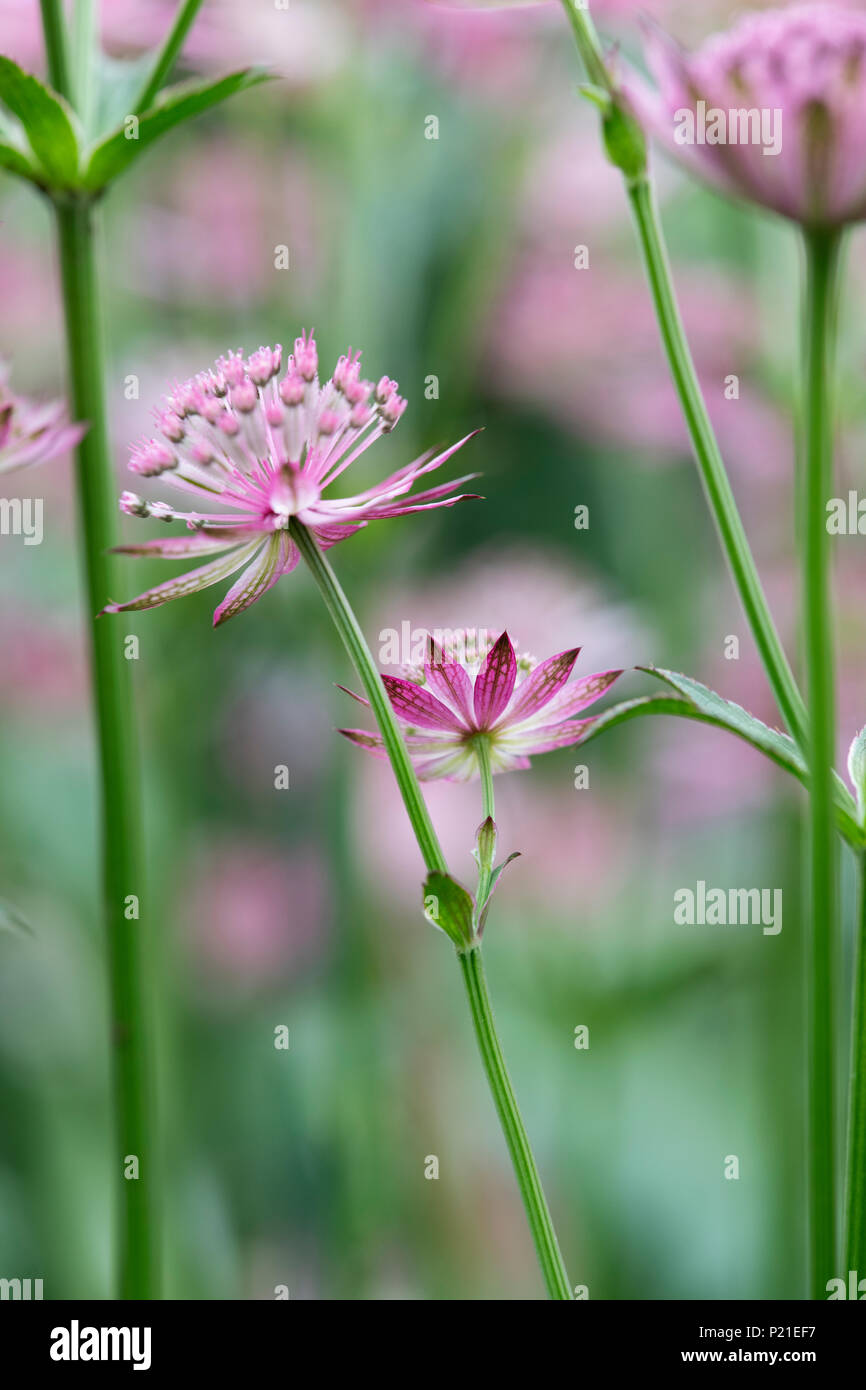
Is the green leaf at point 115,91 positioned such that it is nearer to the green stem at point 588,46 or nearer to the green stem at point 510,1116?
the green stem at point 588,46

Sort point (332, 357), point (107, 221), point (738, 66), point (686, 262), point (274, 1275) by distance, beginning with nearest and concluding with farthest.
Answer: point (738, 66), point (332, 357), point (274, 1275), point (107, 221), point (686, 262)

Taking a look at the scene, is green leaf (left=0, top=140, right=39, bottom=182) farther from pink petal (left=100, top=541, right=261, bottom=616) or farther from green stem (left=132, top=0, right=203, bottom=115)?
pink petal (left=100, top=541, right=261, bottom=616)

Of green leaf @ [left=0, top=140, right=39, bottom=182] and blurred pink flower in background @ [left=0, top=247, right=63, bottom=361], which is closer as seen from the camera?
green leaf @ [left=0, top=140, right=39, bottom=182]

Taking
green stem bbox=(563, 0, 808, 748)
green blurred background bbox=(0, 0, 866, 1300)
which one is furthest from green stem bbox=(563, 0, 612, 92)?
green blurred background bbox=(0, 0, 866, 1300)

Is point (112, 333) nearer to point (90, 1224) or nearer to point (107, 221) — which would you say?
point (107, 221)

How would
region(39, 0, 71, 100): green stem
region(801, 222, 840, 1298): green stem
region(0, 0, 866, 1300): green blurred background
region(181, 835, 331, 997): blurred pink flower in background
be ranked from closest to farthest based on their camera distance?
region(801, 222, 840, 1298): green stem
region(39, 0, 71, 100): green stem
region(0, 0, 866, 1300): green blurred background
region(181, 835, 331, 997): blurred pink flower in background

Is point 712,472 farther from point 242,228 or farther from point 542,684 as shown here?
point 242,228

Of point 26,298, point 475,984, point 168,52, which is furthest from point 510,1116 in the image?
point 26,298
